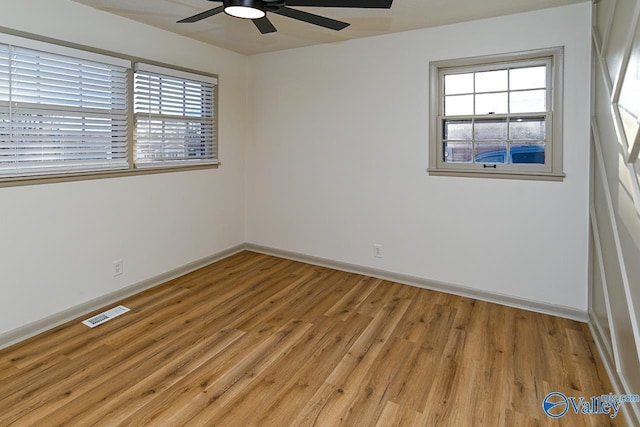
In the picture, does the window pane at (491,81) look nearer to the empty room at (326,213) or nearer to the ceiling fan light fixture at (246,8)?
the empty room at (326,213)

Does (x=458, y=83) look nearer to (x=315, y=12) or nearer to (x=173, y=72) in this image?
(x=315, y=12)

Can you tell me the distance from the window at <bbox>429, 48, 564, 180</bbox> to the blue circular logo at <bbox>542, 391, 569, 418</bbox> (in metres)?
1.75

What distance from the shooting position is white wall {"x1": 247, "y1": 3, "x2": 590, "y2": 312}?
317cm

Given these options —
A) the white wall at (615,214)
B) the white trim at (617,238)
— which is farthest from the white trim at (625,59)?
the white trim at (617,238)

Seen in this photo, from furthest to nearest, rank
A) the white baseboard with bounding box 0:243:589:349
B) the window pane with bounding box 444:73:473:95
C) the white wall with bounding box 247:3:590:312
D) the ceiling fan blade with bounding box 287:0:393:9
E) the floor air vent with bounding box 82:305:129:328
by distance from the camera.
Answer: the window pane with bounding box 444:73:473:95 < the white wall with bounding box 247:3:590:312 < the floor air vent with bounding box 82:305:129:328 < the white baseboard with bounding box 0:243:589:349 < the ceiling fan blade with bounding box 287:0:393:9

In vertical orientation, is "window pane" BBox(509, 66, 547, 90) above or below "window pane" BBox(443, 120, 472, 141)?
above

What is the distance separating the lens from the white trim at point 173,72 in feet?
11.6

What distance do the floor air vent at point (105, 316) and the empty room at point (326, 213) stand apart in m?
0.02

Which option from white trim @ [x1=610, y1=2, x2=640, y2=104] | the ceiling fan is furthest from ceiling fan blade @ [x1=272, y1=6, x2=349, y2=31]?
white trim @ [x1=610, y1=2, x2=640, y2=104]

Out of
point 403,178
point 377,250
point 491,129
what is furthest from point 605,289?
point 377,250

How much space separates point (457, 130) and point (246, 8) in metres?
2.35

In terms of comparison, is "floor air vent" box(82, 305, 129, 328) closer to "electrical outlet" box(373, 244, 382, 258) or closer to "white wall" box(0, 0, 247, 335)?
"white wall" box(0, 0, 247, 335)

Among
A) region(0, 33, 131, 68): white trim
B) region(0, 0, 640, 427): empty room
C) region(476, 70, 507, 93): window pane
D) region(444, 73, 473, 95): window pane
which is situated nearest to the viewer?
region(0, 0, 640, 427): empty room

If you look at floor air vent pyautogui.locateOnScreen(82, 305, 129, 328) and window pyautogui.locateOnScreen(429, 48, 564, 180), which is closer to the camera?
floor air vent pyautogui.locateOnScreen(82, 305, 129, 328)
